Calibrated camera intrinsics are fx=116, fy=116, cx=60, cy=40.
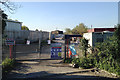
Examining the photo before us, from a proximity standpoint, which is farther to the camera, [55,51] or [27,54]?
[27,54]

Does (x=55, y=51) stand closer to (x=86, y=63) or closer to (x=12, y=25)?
(x=86, y=63)

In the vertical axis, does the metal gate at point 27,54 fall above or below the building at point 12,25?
below

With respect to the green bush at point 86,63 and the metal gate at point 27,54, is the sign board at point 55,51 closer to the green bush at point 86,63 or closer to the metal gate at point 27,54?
the metal gate at point 27,54

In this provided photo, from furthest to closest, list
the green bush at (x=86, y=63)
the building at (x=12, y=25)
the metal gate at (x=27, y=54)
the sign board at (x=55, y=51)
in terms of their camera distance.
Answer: the building at (x=12, y=25)
the metal gate at (x=27, y=54)
the sign board at (x=55, y=51)
the green bush at (x=86, y=63)

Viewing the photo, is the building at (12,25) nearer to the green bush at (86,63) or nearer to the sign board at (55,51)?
the sign board at (55,51)

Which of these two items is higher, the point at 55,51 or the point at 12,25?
the point at 12,25

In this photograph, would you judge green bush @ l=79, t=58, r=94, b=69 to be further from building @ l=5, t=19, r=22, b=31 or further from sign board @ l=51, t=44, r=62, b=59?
building @ l=5, t=19, r=22, b=31

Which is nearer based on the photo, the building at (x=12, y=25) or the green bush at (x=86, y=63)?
the green bush at (x=86, y=63)

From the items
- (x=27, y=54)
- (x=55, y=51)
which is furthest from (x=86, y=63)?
(x=27, y=54)

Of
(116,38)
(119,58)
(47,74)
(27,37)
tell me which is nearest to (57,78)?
(47,74)

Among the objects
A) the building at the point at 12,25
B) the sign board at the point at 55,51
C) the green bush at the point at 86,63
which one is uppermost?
the building at the point at 12,25

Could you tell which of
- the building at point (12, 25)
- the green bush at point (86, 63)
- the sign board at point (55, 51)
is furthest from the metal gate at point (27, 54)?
the building at point (12, 25)

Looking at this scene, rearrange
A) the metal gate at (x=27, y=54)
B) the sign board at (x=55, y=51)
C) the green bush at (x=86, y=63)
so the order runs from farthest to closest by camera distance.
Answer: the metal gate at (x=27, y=54) → the sign board at (x=55, y=51) → the green bush at (x=86, y=63)

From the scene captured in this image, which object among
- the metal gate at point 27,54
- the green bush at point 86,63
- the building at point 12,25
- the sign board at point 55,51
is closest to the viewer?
the green bush at point 86,63
